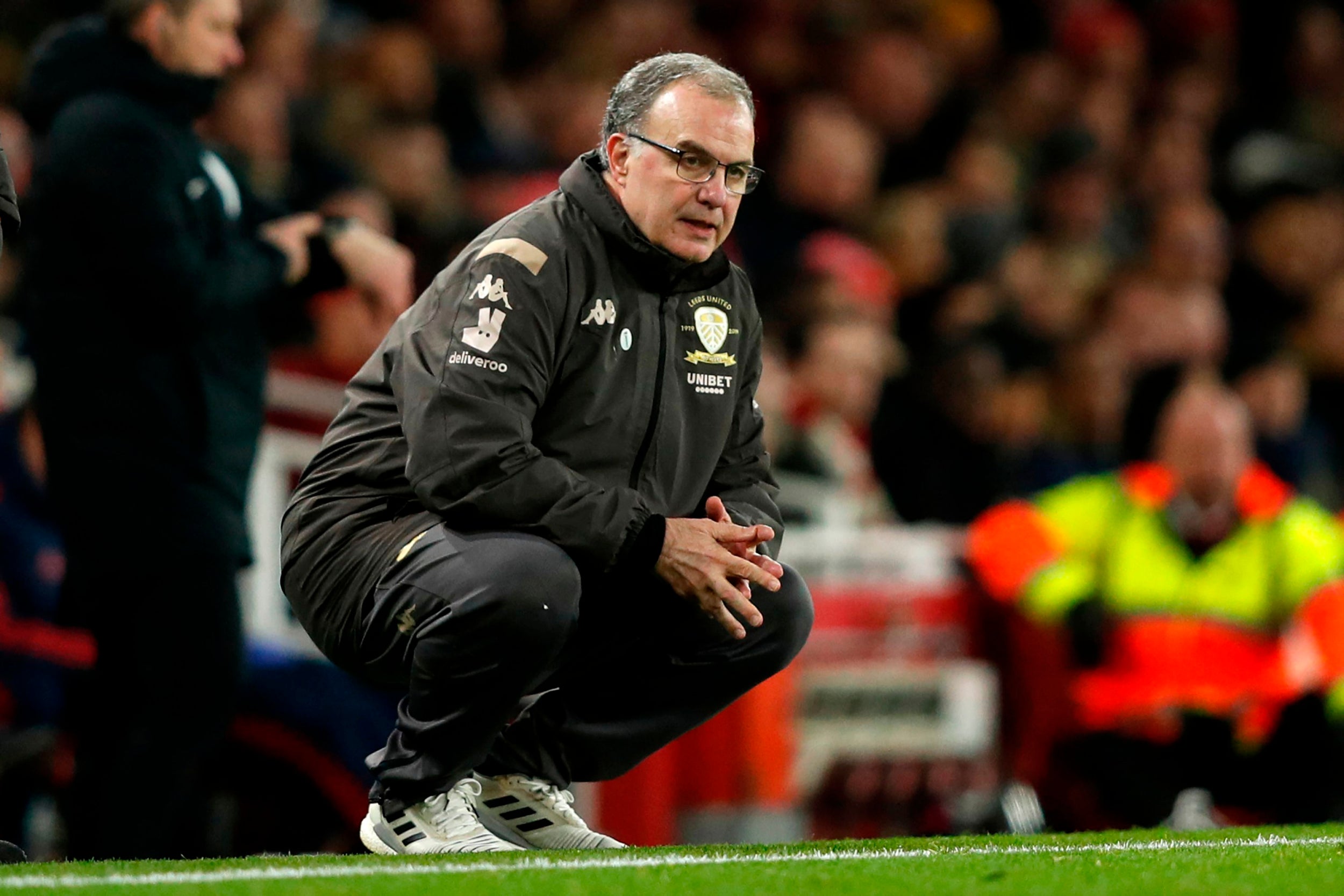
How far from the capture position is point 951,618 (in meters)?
6.96

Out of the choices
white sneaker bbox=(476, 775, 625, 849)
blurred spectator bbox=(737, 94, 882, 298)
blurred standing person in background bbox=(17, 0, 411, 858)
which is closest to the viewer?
white sneaker bbox=(476, 775, 625, 849)

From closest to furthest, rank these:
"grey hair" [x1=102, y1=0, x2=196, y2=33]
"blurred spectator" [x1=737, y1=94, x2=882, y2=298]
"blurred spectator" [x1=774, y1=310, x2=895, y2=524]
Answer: "grey hair" [x1=102, y1=0, x2=196, y2=33] < "blurred spectator" [x1=774, y1=310, x2=895, y2=524] < "blurred spectator" [x1=737, y1=94, x2=882, y2=298]

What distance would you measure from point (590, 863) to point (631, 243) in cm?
114

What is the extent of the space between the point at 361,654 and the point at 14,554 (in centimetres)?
260

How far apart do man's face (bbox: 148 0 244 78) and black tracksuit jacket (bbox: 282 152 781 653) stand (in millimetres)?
1188

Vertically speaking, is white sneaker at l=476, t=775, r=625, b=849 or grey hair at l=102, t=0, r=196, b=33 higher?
grey hair at l=102, t=0, r=196, b=33

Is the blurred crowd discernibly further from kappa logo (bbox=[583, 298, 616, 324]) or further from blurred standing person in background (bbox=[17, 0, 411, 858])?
kappa logo (bbox=[583, 298, 616, 324])

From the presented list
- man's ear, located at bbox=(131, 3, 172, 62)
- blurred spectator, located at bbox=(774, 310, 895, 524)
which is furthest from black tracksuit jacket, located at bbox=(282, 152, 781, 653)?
blurred spectator, located at bbox=(774, 310, 895, 524)

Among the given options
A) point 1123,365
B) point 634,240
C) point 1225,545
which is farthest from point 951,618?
point 634,240

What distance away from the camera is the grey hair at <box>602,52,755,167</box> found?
3922 mm

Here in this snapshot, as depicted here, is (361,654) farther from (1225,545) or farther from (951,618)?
(1225,545)

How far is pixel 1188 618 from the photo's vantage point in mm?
6852

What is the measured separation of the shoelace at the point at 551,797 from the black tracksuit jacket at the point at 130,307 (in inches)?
41.3

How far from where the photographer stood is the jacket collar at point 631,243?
3912 mm
